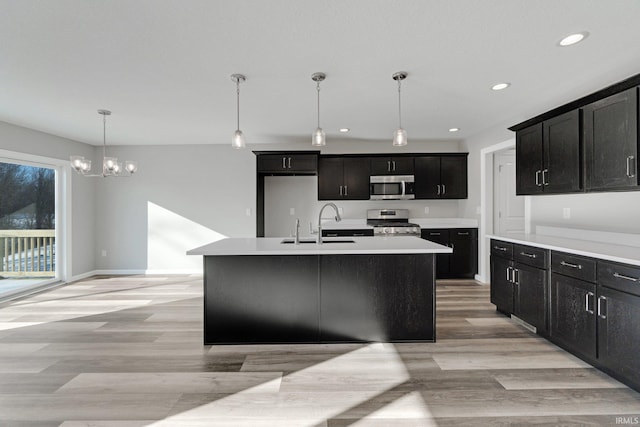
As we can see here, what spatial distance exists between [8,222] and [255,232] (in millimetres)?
3340

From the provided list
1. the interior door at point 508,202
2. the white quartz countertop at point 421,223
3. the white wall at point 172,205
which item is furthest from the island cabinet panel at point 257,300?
the interior door at point 508,202

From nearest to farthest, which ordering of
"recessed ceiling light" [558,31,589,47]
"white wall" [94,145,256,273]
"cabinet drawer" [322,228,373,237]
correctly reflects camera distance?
"recessed ceiling light" [558,31,589,47], "cabinet drawer" [322,228,373,237], "white wall" [94,145,256,273]

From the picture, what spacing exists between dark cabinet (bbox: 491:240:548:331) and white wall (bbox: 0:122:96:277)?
6137 millimetres

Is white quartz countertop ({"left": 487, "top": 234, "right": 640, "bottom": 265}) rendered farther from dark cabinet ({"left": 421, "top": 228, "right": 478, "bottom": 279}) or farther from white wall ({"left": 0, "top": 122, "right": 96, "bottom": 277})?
white wall ({"left": 0, "top": 122, "right": 96, "bottom": 277})

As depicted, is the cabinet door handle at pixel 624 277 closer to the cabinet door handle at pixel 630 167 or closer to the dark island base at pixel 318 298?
the cabinet door handle at pixel 630 167

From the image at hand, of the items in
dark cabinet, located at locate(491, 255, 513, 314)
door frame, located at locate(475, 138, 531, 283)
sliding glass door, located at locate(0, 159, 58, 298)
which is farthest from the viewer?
door frame, located at locate(475, 138, 531, 283)

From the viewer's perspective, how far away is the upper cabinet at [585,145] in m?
2.29

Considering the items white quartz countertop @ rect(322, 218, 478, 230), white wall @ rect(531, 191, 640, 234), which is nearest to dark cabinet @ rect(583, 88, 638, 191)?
white wall @ rect(531, 191, 640, 234)

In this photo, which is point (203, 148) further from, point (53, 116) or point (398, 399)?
point (398, 399)

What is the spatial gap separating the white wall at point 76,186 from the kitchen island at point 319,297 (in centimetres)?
370

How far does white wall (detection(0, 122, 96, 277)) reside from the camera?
4379mm

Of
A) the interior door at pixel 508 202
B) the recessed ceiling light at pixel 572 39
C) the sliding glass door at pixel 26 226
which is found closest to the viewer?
the recessed ceiling light at pixel 572 39

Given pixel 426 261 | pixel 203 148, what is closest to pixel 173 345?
pixel 426 261

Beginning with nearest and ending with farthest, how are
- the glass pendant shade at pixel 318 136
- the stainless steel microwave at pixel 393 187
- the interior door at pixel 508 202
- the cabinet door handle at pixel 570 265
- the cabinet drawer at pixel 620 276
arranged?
the cabinet drawer at pixel 620 276
the cabinet door handle at pixel 570 265
the glass pendant shade at pixel 318 136
the interior door at pixel 508 202
the stainless steel microwave at pixel 393 187
